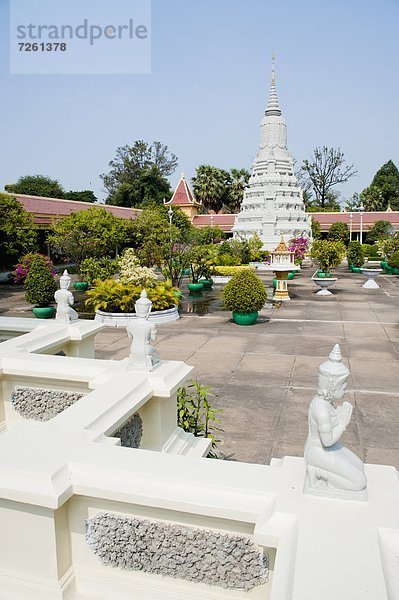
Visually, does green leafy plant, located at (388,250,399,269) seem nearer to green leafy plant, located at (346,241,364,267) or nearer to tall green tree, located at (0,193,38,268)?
green leafy plant, located at (346,241,364,267)

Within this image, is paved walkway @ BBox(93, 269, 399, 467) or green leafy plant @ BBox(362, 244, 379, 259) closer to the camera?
paved walkway @ BBox(93, 269, 399, 467)

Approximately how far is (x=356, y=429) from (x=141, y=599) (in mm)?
4280

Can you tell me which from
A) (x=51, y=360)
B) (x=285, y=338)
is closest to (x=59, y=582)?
(x=51, y=360)

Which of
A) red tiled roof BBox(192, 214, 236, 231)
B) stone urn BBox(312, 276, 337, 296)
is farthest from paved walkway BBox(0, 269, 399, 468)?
red tiled roof BBox(192, 214, 236, 231)

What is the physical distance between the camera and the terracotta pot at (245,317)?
43.5 feet

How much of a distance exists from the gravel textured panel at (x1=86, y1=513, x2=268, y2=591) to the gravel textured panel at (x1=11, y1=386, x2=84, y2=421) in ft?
6.00

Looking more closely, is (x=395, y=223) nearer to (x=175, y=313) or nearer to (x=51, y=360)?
(x=175, y=313)

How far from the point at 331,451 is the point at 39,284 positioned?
13.4 metres

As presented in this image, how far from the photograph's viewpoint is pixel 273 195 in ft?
129

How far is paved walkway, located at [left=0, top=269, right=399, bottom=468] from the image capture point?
5.91 m

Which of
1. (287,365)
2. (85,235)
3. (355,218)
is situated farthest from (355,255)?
(287,365)

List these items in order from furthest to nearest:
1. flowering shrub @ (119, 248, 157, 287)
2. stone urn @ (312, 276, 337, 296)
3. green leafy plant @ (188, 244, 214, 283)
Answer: stone urn @ (312, 276, 337, 296), green leafy plant @ (188, 244, 214, 283), flowering shrub @ (119, 248, 157, 287)

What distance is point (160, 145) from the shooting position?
191 feet

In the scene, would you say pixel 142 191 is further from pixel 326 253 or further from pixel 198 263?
pixel 198 263
